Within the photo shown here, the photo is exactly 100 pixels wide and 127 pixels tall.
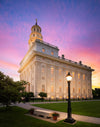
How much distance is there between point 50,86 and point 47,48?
15.3 meters

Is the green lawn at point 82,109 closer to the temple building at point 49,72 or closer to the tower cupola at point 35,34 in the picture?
the temple building at point 49,72

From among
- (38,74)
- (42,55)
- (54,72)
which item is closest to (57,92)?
(54,72)

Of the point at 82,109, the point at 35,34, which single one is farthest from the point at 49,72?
the point at 82,109

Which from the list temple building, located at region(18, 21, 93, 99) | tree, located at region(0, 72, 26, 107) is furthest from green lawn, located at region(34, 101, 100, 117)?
temple building, located at region(18, 21, 93, 99)

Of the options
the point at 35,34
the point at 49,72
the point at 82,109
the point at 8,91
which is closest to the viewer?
the point at 8,91

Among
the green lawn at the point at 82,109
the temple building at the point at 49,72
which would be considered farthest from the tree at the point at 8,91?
the temple building at the point at 49,72

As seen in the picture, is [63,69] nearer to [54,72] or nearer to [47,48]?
[54,72]

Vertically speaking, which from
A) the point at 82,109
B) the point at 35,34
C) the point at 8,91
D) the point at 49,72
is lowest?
the point at 82,109

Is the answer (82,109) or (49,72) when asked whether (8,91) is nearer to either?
(82,109)

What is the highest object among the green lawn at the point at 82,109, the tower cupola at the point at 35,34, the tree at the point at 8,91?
the tower cupola at the point at 35,34

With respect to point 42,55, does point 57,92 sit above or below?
below

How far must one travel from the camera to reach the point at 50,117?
30.8 ft

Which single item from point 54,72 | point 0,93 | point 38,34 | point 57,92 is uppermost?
point 38,34

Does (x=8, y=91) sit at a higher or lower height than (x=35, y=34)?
lower
